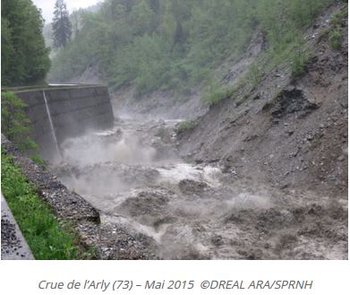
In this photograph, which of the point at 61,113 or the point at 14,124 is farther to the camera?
the point at 61,113

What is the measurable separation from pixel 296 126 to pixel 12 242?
1244 cm

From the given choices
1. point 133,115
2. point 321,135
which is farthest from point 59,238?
point 133,115

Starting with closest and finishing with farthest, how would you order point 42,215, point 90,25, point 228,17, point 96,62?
1. point 42,215
2. point 228,17
3. point 96,62
4. point 90,25

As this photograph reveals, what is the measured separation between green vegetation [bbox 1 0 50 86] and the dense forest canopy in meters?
14.4

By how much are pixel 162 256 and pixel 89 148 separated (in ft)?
59.9

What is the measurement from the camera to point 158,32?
71.1m

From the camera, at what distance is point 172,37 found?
63.2m

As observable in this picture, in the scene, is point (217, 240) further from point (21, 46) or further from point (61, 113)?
point (21, 46)

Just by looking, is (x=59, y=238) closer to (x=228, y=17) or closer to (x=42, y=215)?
(x=42, y=215)

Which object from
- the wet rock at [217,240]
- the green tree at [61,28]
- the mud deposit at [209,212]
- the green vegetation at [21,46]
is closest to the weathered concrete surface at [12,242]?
the mud deposit at [209,212]

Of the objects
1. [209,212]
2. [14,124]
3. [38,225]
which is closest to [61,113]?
[14,124]

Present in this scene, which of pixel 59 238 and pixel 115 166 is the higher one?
pixel 59 238

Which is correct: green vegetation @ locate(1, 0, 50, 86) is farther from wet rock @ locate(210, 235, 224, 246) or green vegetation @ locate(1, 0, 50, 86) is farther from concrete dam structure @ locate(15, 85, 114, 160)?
wet rock @ locate(210, 235, 224, 246)

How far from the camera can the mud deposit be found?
1164 cm
